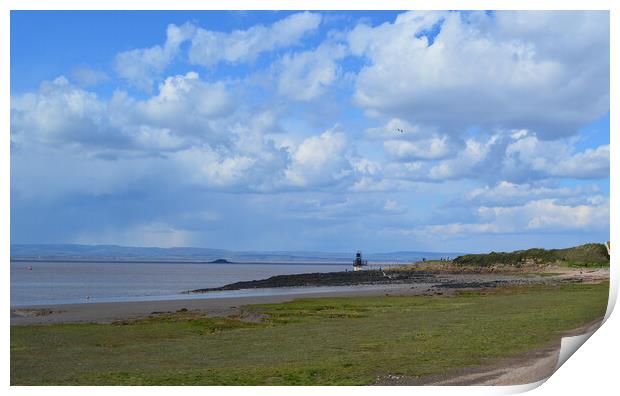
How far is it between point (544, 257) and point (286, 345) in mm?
90321

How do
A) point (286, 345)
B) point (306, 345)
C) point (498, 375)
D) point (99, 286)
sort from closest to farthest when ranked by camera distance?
point (498, 375) → point (306, 345) → point (286, 345) → point (99, 286)

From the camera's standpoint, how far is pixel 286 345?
910 inches

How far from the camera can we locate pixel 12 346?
24812 millimetres

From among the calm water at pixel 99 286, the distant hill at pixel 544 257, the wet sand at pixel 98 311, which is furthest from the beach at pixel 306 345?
the distant hill at pixel 544 257

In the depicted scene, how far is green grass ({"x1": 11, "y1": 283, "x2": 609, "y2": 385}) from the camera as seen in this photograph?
17.6 metres

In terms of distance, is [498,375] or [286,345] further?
[286,345]

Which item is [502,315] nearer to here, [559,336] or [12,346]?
[559,336]

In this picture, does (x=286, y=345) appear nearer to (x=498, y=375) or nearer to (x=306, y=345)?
(x=306, y=345)

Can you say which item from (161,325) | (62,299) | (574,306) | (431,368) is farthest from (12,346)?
(62,299)

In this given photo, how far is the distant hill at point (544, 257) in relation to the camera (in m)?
87.4

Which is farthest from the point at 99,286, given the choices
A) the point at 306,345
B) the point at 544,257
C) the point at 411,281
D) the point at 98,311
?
the point at 544,257

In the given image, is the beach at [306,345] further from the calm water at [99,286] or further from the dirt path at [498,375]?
the calm water at [99,286]

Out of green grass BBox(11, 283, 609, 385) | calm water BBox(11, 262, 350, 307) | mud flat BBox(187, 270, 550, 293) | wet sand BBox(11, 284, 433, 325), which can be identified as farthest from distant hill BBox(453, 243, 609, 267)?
green grass BBox(11, 283, 609, 385)
